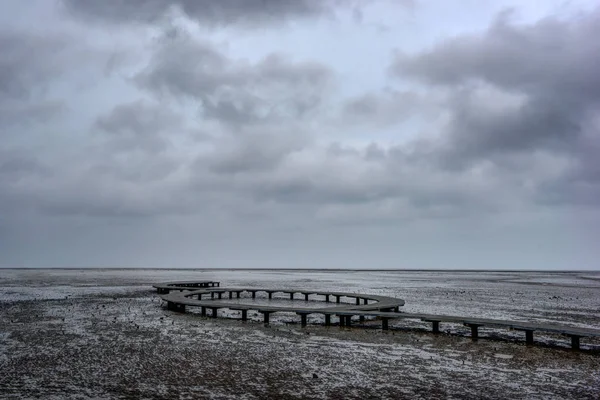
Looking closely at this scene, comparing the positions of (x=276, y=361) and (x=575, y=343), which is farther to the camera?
(x=575, y=343)

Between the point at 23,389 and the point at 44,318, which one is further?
the point at 44,318

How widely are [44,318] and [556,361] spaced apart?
74.9 feet

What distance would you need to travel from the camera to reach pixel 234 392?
10227 mm

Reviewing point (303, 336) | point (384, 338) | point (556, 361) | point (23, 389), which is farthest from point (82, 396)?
point (556, 361)

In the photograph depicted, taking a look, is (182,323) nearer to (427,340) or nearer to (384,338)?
(384,338)

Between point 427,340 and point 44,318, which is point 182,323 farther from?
point 427,340

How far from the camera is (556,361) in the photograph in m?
14.3

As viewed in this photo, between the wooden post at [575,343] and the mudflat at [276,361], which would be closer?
the mudflat at [276,361]

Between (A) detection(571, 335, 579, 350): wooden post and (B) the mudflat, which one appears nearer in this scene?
(B) the mudflat

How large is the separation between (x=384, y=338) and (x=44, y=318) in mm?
17046

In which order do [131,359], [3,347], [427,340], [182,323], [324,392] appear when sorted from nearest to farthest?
1. [324,392]
2. [131,359]
3. [3,347]
4. [427,340]
5. [182,323]

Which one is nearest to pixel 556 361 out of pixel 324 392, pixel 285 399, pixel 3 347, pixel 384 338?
pixel 384 338

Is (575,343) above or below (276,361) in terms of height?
below

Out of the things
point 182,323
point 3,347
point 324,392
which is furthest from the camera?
point 182,323
